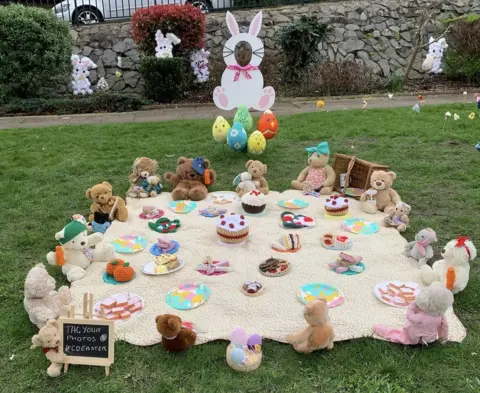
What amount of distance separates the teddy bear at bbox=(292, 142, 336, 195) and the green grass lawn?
25cm

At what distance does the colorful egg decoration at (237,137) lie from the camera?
234 inches

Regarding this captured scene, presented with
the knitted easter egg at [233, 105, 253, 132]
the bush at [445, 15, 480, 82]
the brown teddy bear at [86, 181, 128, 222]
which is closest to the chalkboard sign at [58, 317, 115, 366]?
the brown teddy bear at [86, 181, 128, 222]

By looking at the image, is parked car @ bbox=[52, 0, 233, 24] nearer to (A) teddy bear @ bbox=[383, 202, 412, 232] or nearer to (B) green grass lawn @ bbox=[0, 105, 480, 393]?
(B) green grass lawn @ bbox=[0, 105, 480, 393]

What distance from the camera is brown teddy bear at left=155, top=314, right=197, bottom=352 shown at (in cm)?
269

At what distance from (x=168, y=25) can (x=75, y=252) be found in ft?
24.8

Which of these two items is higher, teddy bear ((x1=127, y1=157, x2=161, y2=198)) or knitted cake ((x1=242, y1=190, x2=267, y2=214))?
teddy bear ((x1=127, y1=157, x2=161, y2=198))

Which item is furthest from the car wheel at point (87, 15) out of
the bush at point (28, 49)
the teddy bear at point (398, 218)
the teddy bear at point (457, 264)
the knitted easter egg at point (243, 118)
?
the teddy bear at point (457, 264)

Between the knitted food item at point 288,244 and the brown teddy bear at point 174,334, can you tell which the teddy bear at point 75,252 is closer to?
the brown teddy bear at point 174,334

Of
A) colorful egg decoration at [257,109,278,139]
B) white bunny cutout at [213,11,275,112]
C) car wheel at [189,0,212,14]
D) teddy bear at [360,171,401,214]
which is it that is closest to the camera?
teddy bear at [360,171,401,214]

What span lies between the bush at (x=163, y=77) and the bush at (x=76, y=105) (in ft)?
1.25

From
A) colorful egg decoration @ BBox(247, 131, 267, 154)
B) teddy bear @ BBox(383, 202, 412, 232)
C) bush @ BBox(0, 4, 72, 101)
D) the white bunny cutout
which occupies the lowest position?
teddy bear @ BBox(383, 202, 412, 232)

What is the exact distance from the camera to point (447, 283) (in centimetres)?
318

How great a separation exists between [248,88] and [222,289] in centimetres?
368

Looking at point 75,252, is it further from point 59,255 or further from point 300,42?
point 300,42
